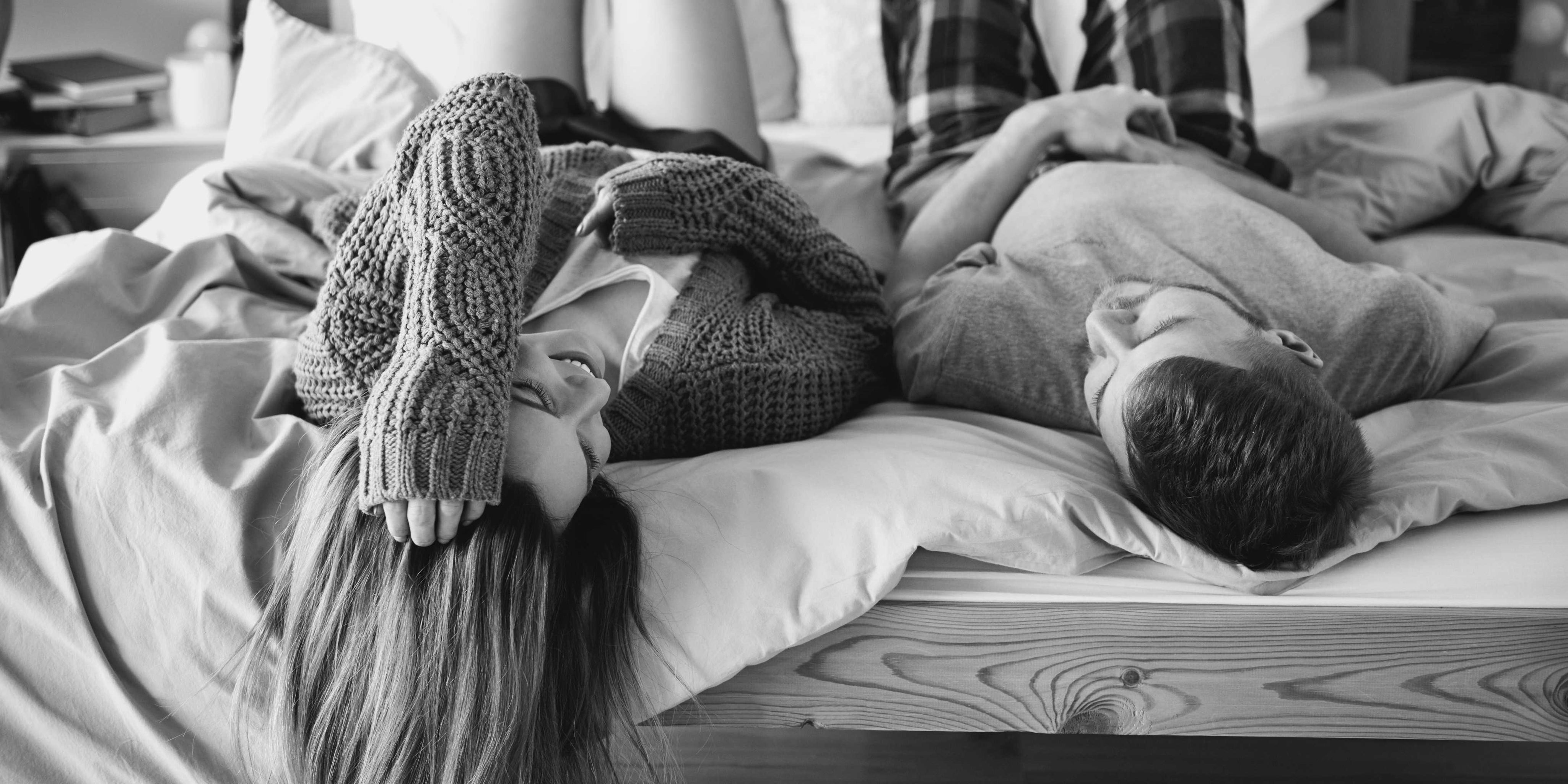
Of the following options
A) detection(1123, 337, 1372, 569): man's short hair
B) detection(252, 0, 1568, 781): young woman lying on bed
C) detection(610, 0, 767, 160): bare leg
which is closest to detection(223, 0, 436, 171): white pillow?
detection(610, 0, 767, 160): bare leg

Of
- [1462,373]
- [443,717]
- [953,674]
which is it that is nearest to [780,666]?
[953,674]

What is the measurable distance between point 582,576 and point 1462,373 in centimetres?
87

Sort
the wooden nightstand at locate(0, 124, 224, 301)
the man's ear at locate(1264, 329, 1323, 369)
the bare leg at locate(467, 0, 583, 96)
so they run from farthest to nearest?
the wooden nightstand at locate(0, 124, 224, 301) → the bare leg at locate(467, 0, 583, 96) → the man's ear at locate(1264, 329, 1323, 369)

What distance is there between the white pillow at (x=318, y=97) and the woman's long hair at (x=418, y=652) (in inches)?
32.4

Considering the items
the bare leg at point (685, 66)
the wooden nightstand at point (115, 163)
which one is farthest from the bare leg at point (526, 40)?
the wooden nightstand at point (115, 163)

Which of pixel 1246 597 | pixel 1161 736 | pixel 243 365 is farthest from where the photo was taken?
pixel 1161 736

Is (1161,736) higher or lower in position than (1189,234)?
lower

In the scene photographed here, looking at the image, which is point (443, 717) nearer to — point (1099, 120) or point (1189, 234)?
point (1189, 234)

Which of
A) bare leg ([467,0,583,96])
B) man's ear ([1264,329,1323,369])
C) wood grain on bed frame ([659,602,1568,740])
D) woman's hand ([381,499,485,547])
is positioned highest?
bare leg ([467,0,583,96])

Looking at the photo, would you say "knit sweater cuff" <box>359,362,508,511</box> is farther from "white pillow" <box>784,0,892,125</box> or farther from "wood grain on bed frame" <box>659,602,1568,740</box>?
"white pillow" <box>784,0,892,125</box>

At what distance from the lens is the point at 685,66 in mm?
1437

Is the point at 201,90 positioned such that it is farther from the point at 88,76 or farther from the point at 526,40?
the point at 526,40

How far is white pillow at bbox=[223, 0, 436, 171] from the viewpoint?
1478mm

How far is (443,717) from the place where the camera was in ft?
2.42
